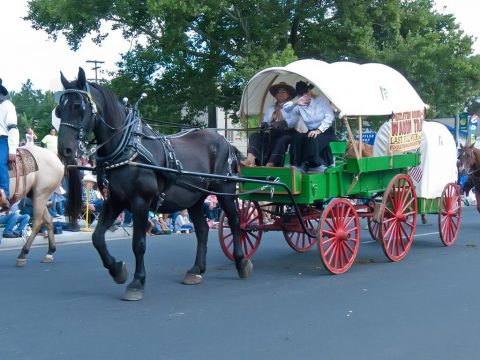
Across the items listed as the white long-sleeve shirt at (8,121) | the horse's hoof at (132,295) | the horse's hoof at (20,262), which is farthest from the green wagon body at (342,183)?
the white long-sleeve shirt at (8,121)

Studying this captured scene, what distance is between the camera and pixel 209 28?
23656 millimetres

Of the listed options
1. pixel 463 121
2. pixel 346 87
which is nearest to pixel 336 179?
pixel 346 87

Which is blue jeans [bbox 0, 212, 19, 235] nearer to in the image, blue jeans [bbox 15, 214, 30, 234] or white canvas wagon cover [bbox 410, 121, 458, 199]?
blue jeans [bbox 15, 214, 30, 234]

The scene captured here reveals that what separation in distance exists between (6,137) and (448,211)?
7.52 m

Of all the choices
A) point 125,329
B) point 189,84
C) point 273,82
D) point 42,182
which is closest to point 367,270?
point 273,82

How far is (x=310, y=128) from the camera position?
9.29 m

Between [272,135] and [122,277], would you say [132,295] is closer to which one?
[122,277]

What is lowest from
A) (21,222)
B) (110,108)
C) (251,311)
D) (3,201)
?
(251,311)

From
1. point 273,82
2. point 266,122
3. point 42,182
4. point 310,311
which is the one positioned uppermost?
point 273,82

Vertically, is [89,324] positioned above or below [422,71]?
below

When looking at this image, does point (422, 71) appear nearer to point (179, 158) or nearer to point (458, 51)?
point (458, 51)

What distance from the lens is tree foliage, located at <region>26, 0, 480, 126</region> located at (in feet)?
75.5

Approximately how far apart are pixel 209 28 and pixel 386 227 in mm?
14886

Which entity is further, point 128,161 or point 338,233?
point 338,233
